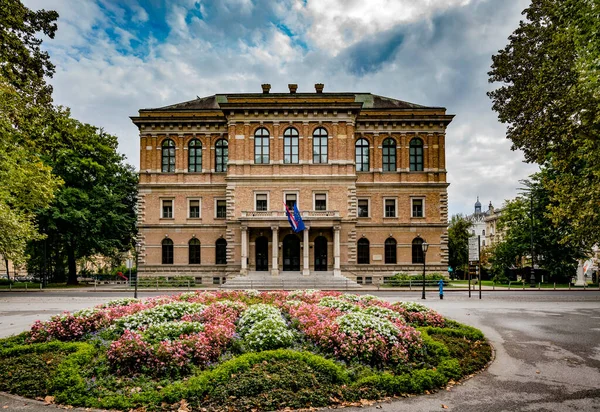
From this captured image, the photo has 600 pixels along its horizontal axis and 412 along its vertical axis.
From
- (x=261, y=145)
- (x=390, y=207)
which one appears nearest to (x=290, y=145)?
(x=261, y=145)

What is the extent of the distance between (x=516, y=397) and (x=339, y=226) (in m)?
29.2

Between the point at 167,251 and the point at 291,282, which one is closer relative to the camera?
the point at 291,282

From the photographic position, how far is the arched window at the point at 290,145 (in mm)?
39406

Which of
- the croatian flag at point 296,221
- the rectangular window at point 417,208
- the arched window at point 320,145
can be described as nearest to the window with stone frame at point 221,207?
the croatian flag at point 296,221

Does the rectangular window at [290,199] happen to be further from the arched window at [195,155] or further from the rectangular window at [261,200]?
the arched window at [195,155]

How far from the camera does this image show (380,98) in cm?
4553

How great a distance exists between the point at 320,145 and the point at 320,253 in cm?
1049

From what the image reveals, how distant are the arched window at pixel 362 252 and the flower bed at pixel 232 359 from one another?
1126 inches

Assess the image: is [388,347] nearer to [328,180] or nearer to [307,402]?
[307,402]

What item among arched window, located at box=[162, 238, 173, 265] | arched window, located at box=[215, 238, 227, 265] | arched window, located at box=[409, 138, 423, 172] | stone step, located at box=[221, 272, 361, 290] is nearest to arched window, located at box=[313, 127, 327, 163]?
arched window, located at box=[409, 138, 423, 172]

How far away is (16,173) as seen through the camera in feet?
62.6

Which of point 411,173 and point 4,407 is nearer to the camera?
point 4,407

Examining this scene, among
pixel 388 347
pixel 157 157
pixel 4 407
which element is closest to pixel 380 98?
pixel 157 157

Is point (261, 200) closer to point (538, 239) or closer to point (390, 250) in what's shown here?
point (390, 250)
